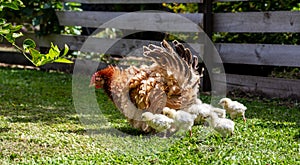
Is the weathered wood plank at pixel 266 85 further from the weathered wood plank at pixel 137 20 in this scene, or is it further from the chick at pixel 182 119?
the chick at pixel 182 119

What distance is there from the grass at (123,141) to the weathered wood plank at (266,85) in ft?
2.00

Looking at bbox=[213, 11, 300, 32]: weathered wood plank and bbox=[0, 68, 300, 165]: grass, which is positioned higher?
bbox=[213, 11, 300, 32]: weathered wood plank

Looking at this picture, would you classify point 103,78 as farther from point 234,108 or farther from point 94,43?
point 94,43

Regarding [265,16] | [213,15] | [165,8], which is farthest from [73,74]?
[265,16]

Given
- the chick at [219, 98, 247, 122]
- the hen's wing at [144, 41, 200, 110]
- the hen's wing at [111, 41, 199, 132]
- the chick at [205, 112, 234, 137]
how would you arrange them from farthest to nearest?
the chick at [219, 98, 247, 122] < the hen's wing at [144, 41, 200, 110] < the hen's wing at [111, 41, 199, 132] < the chick at [205, 112, 234, 137]

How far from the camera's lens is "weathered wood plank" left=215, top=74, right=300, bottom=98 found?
6.10 metres

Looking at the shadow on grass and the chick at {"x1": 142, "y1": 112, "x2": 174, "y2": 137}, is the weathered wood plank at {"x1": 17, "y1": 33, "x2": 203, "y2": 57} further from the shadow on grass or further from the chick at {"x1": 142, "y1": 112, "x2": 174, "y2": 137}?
the chick at {"x1": 142, "y1": 112, "x2": 174, "y2": 137}

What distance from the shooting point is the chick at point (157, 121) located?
3.78 m

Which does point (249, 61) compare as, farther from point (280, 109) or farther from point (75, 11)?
point (75, 11)

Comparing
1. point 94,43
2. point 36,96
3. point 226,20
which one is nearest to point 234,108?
point 226,20

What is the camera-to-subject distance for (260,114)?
16.9 feet

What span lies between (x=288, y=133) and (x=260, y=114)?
37.9 inches

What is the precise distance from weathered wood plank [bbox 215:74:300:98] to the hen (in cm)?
228

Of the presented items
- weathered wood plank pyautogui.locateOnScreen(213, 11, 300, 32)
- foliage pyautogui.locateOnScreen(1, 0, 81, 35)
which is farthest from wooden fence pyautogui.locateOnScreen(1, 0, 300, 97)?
foliage pyautogui.locateOnScreen(1, 0, 81, 35)
